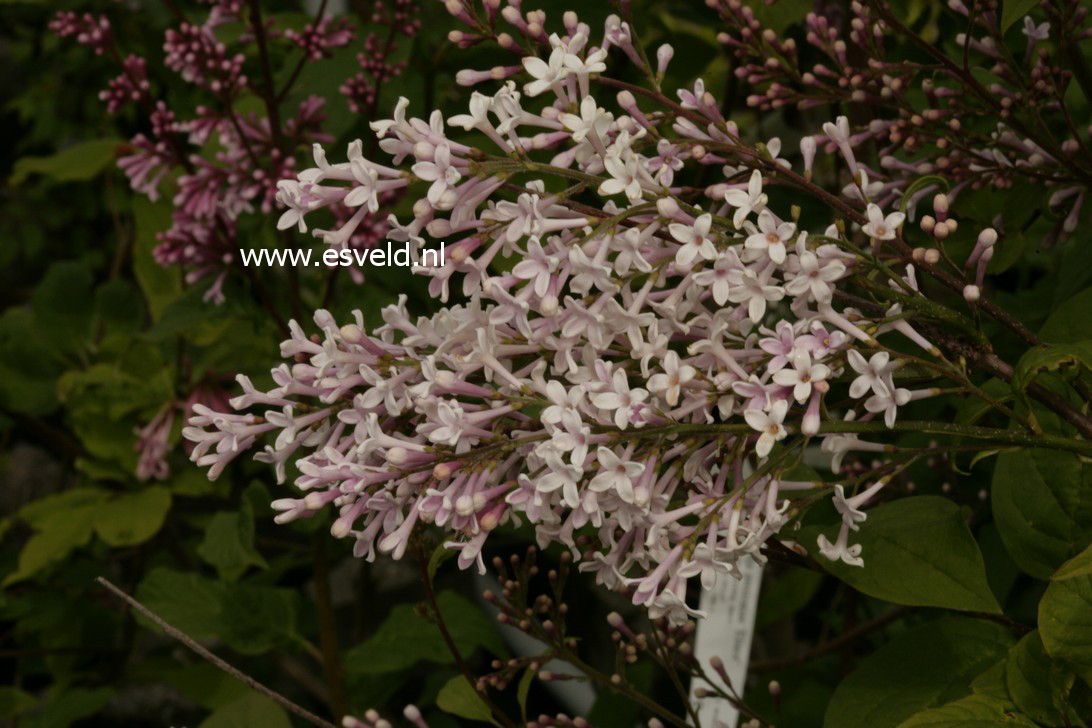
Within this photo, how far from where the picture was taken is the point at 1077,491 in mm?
818

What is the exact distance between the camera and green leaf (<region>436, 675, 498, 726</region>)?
39.7 inches

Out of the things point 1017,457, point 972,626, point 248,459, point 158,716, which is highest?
point 1017,457

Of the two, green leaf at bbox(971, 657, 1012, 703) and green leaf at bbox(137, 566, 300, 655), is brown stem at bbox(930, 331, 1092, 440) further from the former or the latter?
green leaf at bbox(137, 566, 300, 655)

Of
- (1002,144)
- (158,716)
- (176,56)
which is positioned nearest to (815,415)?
(1002,144)

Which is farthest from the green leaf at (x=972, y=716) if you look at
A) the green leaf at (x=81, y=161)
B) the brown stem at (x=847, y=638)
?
the green leaf at (x=81, y=161)

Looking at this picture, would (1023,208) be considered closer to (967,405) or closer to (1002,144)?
(1002,144)

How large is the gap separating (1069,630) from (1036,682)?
0.05 meters

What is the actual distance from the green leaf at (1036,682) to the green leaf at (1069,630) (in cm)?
2

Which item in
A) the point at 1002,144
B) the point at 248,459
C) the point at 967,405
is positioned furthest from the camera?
the point at 248,459

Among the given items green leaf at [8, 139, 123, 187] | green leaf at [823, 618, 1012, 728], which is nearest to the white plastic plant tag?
green leaf at [823, 618, 1012, 728]

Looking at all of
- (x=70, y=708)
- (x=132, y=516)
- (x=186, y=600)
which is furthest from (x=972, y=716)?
(x=70, y=708)

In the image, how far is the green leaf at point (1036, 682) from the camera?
72 centimetres

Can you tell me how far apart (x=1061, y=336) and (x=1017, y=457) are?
101mm

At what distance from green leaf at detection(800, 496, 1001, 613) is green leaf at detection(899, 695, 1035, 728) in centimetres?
6
